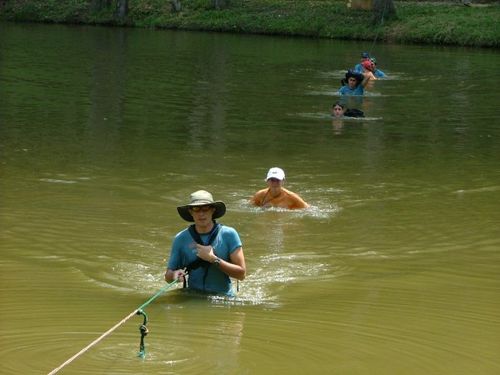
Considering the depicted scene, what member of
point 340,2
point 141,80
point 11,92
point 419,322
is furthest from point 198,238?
point 340,2

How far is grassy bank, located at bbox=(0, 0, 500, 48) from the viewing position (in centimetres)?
5766

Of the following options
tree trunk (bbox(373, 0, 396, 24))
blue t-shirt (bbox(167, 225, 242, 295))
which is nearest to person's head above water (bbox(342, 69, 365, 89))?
blue t-shirt (bbox(167, 225, 242, 295))

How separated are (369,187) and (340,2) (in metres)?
50.4

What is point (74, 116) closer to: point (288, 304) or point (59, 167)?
point (59, 167)

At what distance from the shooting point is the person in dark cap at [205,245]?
35.7 ft

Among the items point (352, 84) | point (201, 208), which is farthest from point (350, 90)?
point (201, 208)

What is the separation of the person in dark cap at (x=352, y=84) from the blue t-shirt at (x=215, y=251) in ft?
68.5

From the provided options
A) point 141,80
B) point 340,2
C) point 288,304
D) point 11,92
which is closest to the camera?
point 288,304

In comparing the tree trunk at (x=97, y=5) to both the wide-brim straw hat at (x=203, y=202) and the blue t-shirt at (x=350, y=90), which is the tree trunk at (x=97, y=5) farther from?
the wide-brim straw hat at (x=203, y=202)

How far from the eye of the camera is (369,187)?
18734mm

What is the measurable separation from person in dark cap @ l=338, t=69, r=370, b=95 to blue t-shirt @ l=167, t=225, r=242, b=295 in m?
20.9

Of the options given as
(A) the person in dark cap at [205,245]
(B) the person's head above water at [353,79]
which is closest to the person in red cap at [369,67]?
(B) the person's head above water at [353,79]

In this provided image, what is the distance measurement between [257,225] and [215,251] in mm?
4917

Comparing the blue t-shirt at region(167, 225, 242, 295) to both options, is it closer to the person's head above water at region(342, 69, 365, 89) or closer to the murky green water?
the murky green water
